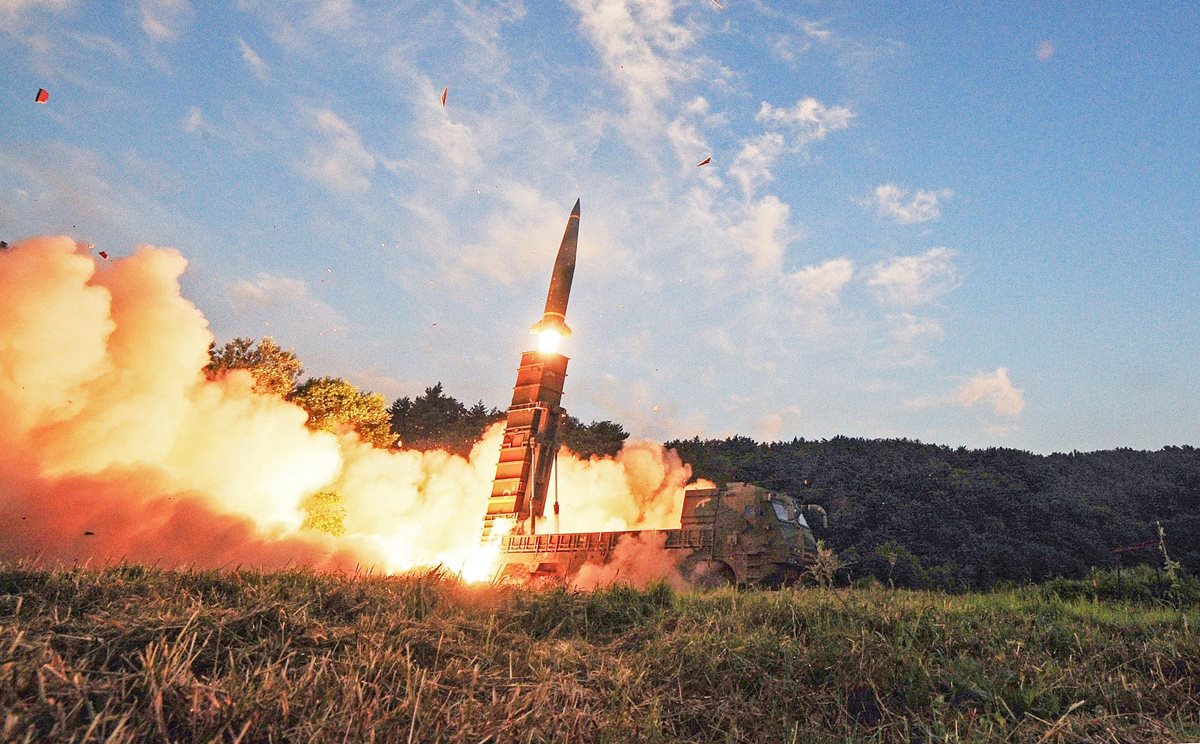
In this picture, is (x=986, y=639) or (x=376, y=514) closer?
(x=986, y=639)

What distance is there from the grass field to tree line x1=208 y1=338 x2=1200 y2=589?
1397cm

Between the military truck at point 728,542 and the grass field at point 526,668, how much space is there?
11863 millimetres

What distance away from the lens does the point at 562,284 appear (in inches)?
1156

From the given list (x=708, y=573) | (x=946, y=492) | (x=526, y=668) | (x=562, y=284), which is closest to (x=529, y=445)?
(x=562, y=284)

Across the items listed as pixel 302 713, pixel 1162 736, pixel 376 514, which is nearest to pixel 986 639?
pixel 1162 736

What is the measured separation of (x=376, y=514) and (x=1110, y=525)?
29329 millimetres

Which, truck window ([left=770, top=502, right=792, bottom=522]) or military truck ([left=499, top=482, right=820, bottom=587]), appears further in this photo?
truck window ([left=770, top=502, right=792, bottom=522])

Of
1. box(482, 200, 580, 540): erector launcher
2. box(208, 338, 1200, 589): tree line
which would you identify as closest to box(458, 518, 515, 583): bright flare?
box(482, 200, 580, 540): erector launcher

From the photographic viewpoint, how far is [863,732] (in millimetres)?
5789

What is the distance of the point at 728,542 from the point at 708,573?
3.42 ft

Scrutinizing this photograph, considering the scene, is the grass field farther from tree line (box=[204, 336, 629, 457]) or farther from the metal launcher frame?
tree line (box=[204, 336, 629, 457])

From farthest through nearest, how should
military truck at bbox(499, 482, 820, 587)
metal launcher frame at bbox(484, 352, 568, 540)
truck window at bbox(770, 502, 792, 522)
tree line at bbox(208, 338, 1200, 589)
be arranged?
metal launcher frame at bbox(484, 352, 568, 540) → tree line at bbox(208, 338, 1200, 589) → truck window at bbox(770, 502, 792, 522) → military truck at bbox(499, 482, 820, 587)

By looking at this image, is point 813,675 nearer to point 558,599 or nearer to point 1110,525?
point 558,599

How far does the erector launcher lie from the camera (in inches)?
1066
